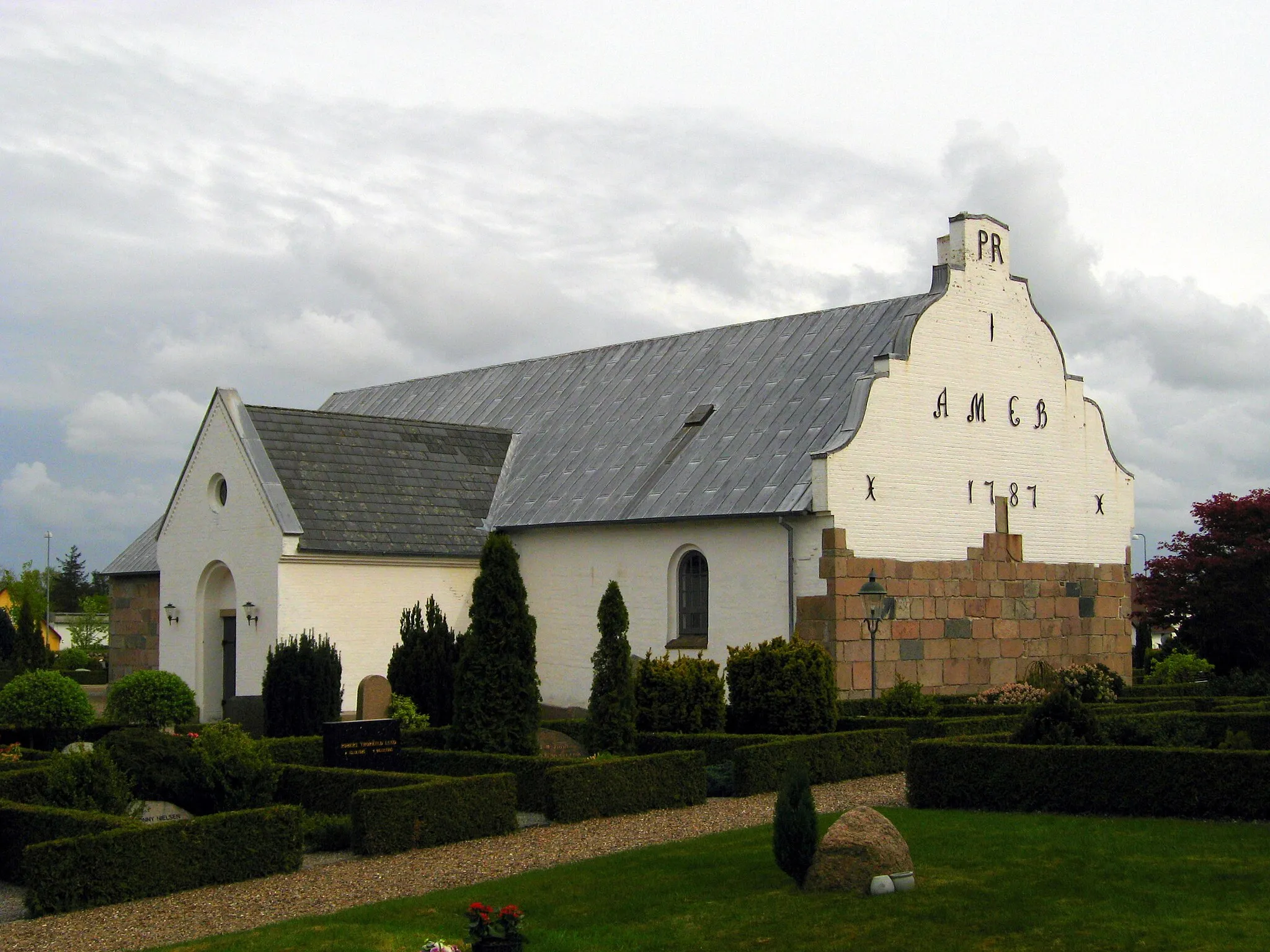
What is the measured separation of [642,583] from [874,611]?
5.21 metres

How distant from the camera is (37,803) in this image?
13.5 meters

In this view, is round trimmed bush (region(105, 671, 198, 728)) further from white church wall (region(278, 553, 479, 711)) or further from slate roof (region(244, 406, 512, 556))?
slate roof (region(244, 406, 512, 556))

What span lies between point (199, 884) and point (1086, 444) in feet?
63.1

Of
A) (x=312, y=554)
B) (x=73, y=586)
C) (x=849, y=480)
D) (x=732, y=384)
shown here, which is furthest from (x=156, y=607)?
(x=73, y=586)

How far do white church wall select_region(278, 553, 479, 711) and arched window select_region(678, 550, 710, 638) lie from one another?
4455mm

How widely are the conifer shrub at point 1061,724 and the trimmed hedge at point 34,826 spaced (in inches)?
355

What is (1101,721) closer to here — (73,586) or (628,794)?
(628,794)

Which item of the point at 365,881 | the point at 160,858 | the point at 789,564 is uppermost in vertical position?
the point at 789,564

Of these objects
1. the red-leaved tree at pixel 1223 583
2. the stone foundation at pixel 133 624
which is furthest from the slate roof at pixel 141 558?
the red-leaved tree at pixel 1223 583

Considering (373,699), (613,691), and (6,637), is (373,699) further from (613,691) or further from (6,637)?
(6,637)

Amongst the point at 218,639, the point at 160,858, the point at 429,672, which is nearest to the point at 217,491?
the point at 218,639

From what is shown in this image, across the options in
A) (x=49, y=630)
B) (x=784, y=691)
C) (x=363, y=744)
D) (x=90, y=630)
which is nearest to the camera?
(x=363, y=744)

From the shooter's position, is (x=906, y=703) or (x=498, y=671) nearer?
(x=498, y=671)

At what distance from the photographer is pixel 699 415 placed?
86.2 ft
